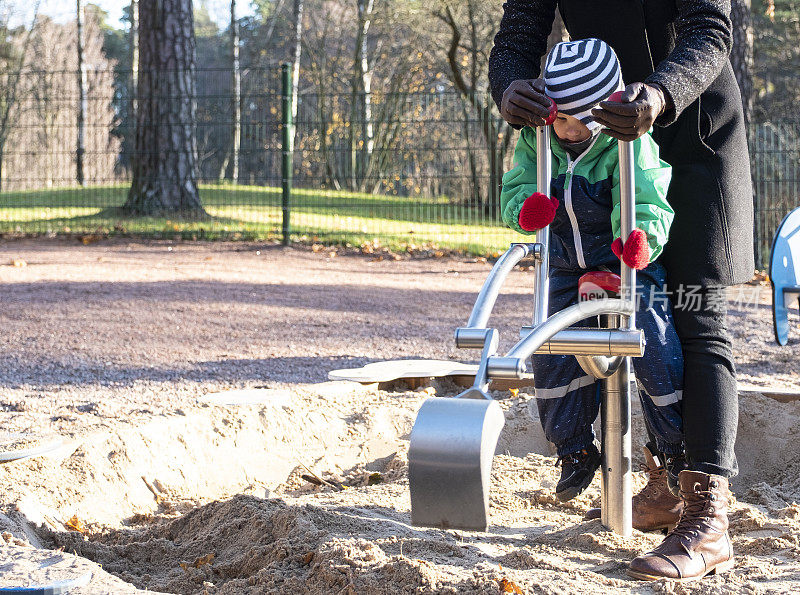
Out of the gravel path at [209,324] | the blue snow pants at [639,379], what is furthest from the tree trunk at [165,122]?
the blue snow pants at [639,379]

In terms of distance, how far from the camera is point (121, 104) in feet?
50.9

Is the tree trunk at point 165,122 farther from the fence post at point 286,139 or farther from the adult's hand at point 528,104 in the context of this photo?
the adult's hand at point 528,104

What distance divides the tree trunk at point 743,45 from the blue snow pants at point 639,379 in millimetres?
6885

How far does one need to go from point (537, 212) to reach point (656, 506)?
43.0 inches

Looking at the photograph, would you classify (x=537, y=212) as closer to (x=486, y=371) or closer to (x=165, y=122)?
(x=486, y=371)

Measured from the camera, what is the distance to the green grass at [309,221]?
10.2 meters

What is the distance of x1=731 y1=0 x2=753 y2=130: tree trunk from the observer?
27.2 ft

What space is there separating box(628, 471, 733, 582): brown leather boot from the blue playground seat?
2.34 ft

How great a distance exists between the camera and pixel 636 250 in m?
1.78

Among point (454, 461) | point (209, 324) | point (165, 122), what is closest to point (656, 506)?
point (454, 461)

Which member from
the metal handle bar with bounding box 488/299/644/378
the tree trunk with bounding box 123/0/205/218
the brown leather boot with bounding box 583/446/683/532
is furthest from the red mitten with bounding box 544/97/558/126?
the tree trunk with bounding box 123/0/205/218

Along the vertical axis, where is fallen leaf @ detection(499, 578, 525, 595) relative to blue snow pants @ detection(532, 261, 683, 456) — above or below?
below

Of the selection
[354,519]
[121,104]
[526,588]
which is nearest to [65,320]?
[354,519]

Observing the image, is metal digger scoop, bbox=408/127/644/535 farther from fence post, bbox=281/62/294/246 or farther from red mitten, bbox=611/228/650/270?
fence post, bbox=281/62/294/246
